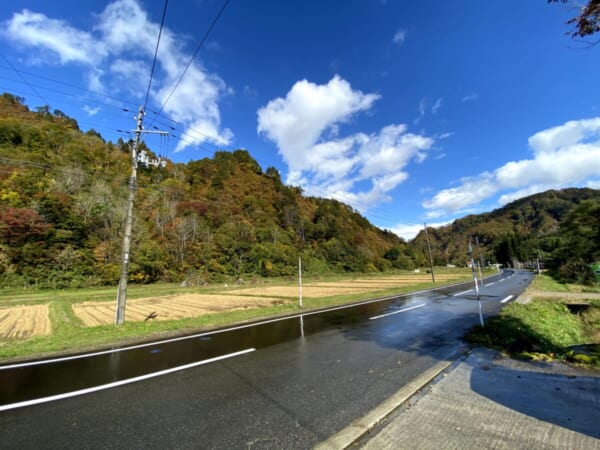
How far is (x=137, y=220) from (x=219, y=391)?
45512 millimetres

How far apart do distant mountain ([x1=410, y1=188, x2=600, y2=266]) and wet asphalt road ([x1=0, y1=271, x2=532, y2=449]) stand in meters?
97.0

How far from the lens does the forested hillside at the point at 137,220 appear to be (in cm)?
2925

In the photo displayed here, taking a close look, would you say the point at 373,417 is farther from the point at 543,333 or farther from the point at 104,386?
the point at 543,333

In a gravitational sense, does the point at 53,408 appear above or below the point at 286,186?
below

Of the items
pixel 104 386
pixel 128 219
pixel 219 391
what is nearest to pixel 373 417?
pixel 219 391

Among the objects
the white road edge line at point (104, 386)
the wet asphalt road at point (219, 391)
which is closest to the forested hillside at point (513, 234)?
the wet asphalt road at point (219, 391)

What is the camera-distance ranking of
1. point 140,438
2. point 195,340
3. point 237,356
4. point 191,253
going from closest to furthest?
point 140,438 < point 237,356 < point 195,340 < point 191,253

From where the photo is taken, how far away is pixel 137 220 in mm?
41375

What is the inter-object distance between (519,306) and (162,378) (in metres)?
13.6

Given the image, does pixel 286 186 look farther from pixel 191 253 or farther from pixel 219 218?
pixel 191 253

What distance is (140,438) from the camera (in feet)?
8.80

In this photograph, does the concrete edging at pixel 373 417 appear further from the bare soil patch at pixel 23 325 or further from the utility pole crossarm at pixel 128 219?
the bare soil patch at pixel 23 325

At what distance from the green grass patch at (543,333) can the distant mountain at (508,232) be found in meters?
86.7

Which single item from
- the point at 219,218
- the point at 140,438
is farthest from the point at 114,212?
the point at 140,438
